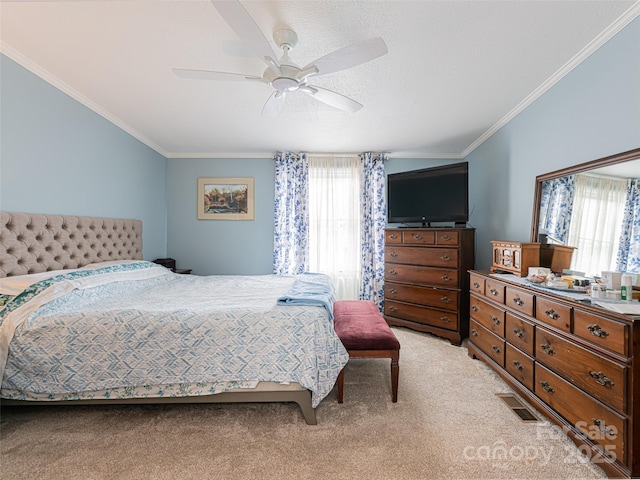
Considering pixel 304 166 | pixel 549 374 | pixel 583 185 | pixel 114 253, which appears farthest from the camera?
pixel 304 166

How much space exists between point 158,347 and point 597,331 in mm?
2614

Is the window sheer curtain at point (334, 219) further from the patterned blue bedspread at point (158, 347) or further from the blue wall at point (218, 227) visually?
the patterned blue bedspread at point (158, 347)

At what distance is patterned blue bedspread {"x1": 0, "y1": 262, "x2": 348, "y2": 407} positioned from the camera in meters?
1.77

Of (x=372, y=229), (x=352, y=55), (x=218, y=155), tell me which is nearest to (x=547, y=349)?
(x=352, y=55)

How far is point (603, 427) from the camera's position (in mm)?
1455

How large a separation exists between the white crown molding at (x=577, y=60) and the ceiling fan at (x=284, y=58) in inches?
61.9

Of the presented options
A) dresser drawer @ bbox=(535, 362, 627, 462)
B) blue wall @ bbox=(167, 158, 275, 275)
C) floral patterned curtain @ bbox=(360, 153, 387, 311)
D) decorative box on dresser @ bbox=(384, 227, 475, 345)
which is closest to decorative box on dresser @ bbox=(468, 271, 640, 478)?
dresser drawer @ bbox=(535, 362, 627, 462)

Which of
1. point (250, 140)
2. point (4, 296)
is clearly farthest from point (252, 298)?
point (250, 140)

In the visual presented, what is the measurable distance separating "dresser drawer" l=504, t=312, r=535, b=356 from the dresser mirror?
57 centimetres

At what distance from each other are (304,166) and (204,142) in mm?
1517

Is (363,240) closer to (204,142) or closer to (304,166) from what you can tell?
(304,166)

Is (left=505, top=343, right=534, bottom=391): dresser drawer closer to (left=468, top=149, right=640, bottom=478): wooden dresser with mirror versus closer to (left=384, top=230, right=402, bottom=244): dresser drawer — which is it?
(left=468, top=149, right=640, bottom=478): wooden dresser with mirror

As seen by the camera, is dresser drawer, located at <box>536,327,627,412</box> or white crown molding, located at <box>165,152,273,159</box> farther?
white crown molding, located at <box>165,152,273,159</box>

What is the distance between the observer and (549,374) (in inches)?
71.6
